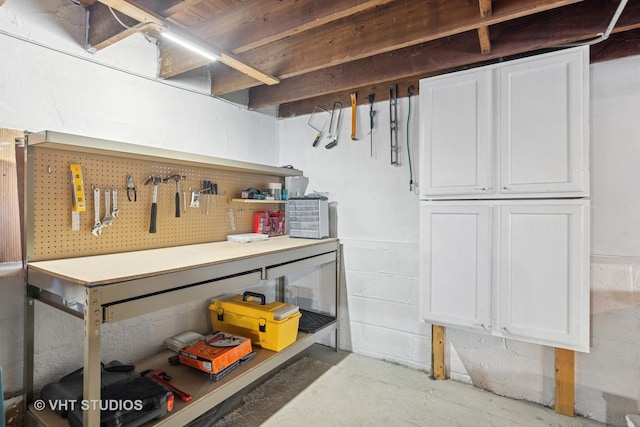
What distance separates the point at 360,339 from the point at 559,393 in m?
1.40

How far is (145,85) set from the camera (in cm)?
221

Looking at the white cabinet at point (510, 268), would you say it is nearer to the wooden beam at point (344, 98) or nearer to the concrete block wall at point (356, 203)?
the concrete block wall at point (356, 203)

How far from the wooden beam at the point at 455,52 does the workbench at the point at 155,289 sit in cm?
137

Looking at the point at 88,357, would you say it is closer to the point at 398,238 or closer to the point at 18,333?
the point at 18,333

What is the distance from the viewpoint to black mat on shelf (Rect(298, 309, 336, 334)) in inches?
102

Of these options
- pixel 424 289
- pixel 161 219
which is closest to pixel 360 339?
pixel 424 289

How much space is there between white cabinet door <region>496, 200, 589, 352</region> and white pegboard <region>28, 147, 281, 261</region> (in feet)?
6.54

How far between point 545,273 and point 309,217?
1.69 m

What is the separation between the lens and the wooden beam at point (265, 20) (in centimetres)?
167

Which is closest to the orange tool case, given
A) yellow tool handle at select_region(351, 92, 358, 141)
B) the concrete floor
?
the concrete floor

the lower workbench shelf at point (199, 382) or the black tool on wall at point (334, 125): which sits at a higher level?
the black tool on wall at point (334, 125)

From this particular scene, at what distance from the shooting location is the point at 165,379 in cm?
184

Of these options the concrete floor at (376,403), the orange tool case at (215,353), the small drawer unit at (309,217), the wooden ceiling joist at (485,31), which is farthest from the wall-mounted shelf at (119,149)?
the wooden ceiling joist at (485,31)

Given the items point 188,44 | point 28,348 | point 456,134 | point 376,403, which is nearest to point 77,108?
point 188,44
